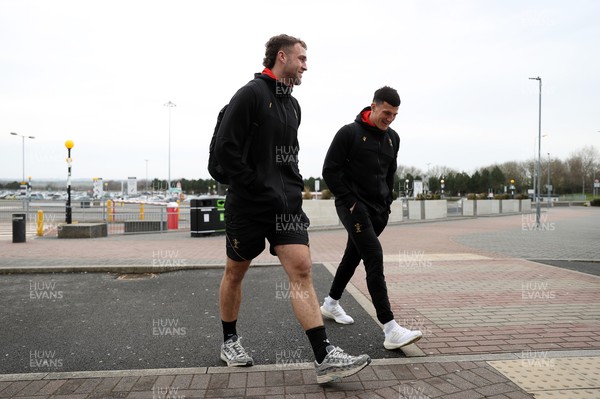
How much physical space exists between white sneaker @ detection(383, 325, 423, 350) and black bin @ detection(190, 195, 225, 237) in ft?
33.7

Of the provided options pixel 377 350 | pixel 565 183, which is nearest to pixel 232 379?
pixel 377 350

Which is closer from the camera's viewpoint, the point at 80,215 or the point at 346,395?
the point at 346,395

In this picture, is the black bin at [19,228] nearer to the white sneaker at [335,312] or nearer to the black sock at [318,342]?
the white sneaker at [335,312]

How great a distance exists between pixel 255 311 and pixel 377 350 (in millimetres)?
1604

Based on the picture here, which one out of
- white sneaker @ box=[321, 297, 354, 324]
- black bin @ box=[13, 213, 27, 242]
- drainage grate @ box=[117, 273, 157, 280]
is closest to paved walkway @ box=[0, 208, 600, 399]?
drainage grate @ box=[117, 273, 157, 280]

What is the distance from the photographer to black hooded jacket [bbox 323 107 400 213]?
376 centimetres

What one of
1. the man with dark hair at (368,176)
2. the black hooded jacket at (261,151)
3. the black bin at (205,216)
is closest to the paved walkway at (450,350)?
the man with dark hair at (368,176)

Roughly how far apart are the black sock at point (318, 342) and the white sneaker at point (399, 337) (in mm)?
772

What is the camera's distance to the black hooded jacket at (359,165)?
3.76m

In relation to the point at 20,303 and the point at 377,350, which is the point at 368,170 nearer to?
the point at 377,350

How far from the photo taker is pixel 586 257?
8914mm

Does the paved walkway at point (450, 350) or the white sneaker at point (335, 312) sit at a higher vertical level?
the white sneaker at point (335, 312)

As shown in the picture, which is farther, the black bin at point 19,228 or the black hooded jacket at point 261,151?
the black bin at point 19,228

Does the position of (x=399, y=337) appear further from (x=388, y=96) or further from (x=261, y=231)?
(x=388, y=96)
